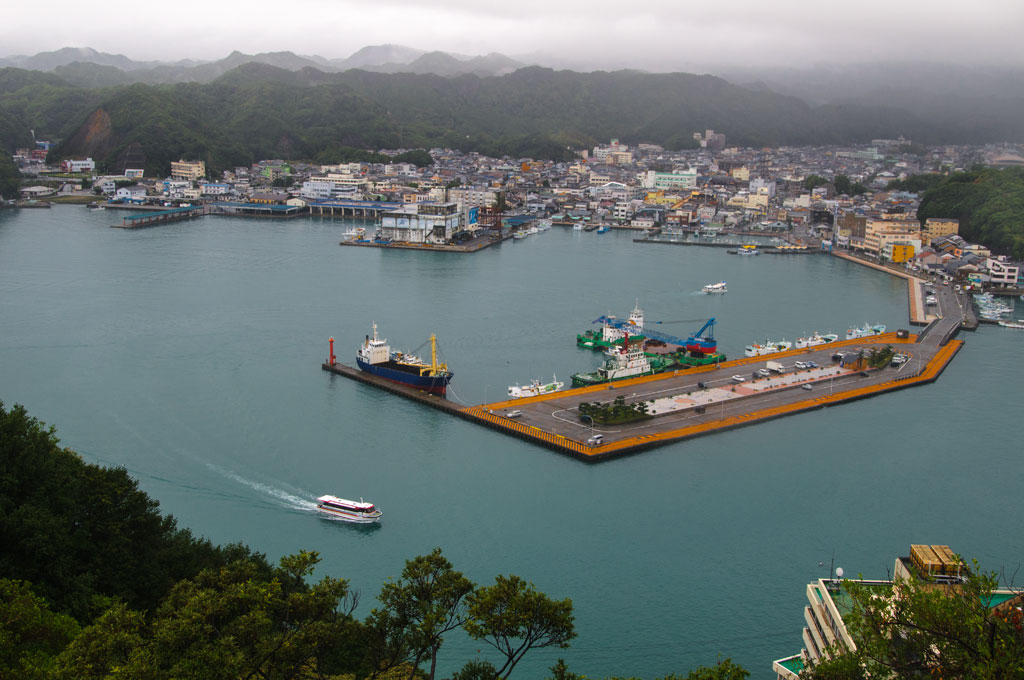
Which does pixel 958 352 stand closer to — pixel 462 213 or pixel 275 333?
pixel 275 333

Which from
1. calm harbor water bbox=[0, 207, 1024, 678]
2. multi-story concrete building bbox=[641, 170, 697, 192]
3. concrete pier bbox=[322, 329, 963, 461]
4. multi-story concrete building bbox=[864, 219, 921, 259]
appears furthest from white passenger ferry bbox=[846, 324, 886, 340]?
multi-story concrete building bbox=[641, 170, 697, 192]

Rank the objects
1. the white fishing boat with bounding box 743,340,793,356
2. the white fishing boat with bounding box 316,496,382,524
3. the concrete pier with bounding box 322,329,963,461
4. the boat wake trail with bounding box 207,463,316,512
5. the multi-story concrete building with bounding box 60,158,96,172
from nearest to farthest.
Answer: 1. the white fishing boat with bounding box 316,496,382,524
2. the boat wake trail with bounding box 207,463,316,512
3. the concrete pier with bounding box 322,329,963,461
4. the white fishing boat with bounding box 743,340,793,356
5. the multi-story concrete building with bounding box 60,158,96,172

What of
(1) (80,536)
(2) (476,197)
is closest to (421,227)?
(2) (476,197)

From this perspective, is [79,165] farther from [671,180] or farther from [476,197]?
[671,180]

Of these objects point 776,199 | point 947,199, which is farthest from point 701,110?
point 947,199

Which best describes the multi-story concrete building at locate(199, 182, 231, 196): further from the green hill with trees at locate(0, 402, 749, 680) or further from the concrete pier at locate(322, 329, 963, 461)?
the green hill with trees at locate(0, 402, 749, 680)

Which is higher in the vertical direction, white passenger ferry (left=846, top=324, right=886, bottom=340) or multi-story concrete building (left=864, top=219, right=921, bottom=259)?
multi-story concrete building (left=864, top=219, right=921, bottom=259)

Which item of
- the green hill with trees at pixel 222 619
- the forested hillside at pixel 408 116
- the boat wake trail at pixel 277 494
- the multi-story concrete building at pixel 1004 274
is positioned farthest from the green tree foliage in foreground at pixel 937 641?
the forested hillside at pixel 408 116
